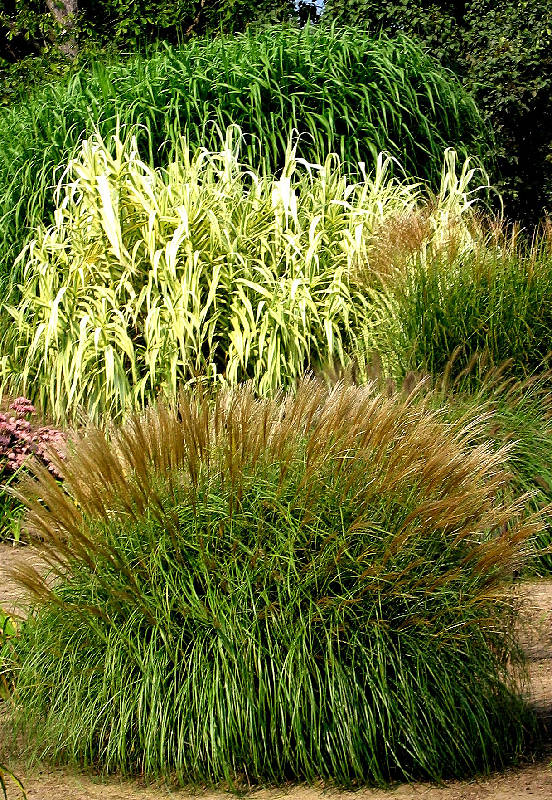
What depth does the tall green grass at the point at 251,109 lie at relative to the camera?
732cm

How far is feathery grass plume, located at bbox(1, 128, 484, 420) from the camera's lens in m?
5.76

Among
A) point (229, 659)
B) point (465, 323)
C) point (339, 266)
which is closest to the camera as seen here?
point (229, 659)

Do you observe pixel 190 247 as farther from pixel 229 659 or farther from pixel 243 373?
pixel 229 659

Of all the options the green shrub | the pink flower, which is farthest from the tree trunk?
the green shrub

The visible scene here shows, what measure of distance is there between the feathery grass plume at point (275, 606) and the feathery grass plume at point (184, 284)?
2.38 meters

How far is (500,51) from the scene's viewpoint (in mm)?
10758

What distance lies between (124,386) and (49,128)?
2770mm

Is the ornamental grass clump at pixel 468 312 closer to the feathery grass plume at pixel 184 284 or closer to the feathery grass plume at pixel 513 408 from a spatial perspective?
the feathery grass plume at pixel 513 408

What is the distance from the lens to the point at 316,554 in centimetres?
302

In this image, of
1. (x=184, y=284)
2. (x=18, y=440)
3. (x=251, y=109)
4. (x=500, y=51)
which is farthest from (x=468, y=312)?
(x=500, y=51)

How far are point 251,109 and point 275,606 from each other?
17.1ft

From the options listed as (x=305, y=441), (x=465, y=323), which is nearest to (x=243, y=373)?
(x=465, y=323)

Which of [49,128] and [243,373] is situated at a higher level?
[49,128]

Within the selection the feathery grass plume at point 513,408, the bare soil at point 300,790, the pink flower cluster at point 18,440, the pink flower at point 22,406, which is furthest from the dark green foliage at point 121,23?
the bare soil at point 300,790
